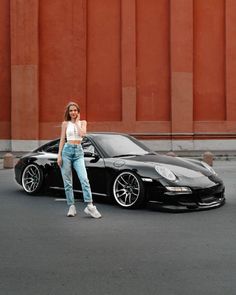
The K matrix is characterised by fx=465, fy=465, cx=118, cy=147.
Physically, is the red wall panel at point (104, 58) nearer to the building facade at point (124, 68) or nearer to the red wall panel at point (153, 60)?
the building facade at point (124, 68)

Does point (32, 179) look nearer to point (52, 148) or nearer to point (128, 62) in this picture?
point (52, 148)

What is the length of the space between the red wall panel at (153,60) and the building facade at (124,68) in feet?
0.18

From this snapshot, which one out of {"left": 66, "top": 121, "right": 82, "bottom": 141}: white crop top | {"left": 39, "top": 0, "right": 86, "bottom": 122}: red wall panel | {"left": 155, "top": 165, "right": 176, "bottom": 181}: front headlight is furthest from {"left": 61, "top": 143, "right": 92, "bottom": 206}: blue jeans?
Result: {"left": 39, "top": 0, "right": 86, "bottom": 122}: red wall panel

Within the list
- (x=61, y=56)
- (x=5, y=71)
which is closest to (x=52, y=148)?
(x=61, y=56)

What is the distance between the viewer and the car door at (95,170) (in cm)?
806

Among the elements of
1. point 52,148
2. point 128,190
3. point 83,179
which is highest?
point 52,148

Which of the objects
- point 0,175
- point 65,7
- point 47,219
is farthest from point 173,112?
point 47,219

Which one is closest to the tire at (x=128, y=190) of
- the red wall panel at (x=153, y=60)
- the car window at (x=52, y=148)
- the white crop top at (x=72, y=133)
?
the white crop top at (x=72, y=133)

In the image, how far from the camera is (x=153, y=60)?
2527cm

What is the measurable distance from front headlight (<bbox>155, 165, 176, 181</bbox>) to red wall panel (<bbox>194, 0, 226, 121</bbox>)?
18228 mm

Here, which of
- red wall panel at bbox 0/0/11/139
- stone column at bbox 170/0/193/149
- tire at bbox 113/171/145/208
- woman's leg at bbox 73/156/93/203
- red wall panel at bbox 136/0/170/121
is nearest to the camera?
woman's leg at bbox 73/156/93/203

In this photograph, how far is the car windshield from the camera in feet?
27.2

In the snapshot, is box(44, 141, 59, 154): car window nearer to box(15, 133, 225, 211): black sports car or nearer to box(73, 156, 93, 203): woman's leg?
box(15, 133, 225, 211): black sports car

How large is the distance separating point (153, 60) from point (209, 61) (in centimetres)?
308
